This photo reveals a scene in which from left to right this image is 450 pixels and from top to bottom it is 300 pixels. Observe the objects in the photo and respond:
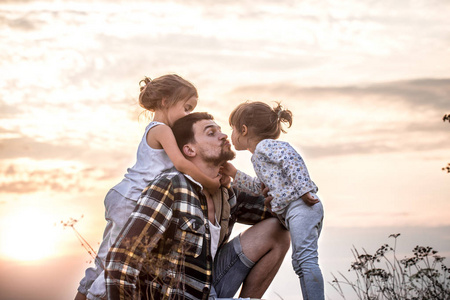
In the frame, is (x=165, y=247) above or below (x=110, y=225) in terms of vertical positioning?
below

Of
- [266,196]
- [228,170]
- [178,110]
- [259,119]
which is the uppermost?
[178,110]

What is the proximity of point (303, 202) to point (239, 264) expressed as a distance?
820mm

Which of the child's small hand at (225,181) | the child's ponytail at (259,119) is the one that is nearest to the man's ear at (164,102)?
the child's ponytail at (259,119)

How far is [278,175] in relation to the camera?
5.59m

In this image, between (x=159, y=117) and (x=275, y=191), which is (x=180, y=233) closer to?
(x=275, y=191)

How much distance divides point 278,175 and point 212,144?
746 millimetres

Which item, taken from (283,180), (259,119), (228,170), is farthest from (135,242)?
(259,119)

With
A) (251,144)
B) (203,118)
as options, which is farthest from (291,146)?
(203,118)

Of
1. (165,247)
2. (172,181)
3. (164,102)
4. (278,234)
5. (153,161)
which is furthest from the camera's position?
(164,102)

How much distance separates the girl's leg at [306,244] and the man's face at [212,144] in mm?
783

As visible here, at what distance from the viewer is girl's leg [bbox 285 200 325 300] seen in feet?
16.6

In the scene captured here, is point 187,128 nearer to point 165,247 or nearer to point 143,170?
point 143,170

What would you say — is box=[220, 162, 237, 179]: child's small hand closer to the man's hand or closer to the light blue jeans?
the man's hand

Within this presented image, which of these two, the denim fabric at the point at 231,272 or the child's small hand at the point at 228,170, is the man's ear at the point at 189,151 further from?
the denim fabric at the point at 231,272
